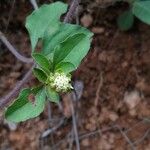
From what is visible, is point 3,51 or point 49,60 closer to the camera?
point 49,60

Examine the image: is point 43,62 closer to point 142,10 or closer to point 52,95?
point 52,95

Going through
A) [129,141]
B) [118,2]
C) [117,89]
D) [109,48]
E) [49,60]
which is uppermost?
[49,60]

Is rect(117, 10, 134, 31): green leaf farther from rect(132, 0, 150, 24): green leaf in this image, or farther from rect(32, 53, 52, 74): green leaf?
rect(32, 53, 52, 74): green leaf

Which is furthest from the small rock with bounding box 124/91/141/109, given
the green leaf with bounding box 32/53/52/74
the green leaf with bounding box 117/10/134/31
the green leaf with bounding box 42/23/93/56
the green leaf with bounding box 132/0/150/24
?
the green leaf with bounding box 32/53/52/74

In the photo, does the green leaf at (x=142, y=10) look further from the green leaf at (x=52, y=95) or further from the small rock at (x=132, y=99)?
the green leaf at (x=52, y=95)

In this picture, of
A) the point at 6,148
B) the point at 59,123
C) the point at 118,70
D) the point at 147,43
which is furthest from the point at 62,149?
the point at 147,43

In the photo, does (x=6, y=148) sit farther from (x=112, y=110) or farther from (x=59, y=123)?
(x=112, y=110)

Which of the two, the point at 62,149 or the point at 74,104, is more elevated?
the point at 74,104
